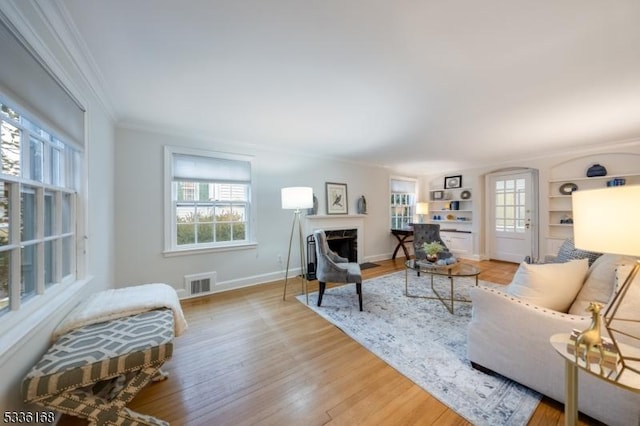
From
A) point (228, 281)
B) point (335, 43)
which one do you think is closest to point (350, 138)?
point (335, 43)

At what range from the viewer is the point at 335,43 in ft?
4.98

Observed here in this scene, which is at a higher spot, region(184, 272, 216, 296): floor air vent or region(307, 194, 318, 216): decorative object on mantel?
region(307, 194, 318, 216): decorative object on mantel

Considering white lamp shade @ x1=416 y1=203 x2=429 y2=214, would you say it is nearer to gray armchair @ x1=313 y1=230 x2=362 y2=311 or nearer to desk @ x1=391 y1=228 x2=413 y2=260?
desk @ x1=391 y1=228 x2=413 y2=260

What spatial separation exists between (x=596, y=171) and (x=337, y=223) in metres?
4.56

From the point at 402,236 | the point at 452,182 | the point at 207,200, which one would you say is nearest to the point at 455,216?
the point at 452,182

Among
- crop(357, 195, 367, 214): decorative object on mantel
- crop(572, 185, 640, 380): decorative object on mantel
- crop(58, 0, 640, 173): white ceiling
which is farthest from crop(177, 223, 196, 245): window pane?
crop(572, 185, 640, 380): decorative object on mantel

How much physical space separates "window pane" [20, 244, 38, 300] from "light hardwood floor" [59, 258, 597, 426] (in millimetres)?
779

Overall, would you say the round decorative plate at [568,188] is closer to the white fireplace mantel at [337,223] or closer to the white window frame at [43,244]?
the white fireplace mantel at [337,223]

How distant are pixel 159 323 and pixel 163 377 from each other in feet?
1.85

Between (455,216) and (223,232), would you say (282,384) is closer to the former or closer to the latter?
(223,232)

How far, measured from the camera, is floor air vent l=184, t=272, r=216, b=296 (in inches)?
125

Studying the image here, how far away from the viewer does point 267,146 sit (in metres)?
3.76

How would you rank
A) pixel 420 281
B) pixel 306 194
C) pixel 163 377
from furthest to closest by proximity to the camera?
pixel 420 281, pixel 306 194, pixel 163 377

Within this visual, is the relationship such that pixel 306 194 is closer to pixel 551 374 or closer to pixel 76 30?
pixel 76 30
